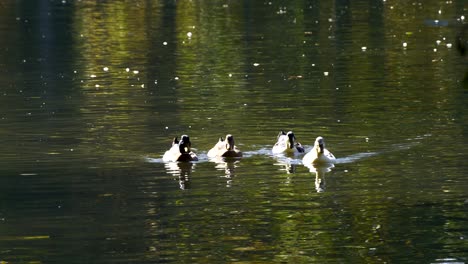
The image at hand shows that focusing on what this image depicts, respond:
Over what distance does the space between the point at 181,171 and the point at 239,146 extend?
2.68 m

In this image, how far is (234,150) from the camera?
2533 cm

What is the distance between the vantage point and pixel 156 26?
6119cm

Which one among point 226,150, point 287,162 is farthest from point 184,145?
point 287,162

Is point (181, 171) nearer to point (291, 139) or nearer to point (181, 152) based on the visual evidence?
point (181, 152)

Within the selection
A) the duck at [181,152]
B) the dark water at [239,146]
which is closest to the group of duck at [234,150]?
the duck at [181,152]

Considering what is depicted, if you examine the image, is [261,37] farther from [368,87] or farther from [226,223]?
[226,223]

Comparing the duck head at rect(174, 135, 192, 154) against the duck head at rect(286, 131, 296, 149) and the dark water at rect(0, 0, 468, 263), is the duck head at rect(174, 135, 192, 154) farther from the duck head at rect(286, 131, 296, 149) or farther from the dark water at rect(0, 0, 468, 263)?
the duck head at rect(286, 131, 296, 149)

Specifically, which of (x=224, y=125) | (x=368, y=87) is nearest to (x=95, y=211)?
(x=224, y=125)

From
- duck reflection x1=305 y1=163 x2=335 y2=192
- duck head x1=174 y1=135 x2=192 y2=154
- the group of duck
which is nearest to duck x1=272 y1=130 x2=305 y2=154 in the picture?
the group of duck

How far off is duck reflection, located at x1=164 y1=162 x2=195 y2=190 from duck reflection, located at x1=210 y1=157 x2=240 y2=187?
47 cm

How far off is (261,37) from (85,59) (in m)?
9.46

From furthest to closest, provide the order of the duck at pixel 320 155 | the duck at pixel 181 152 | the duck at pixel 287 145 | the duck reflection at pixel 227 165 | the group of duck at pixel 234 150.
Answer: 1. the duck at pixel 287 145
2. the duck at pixel 181 152
3. the group of duck at pixel 234 150
4. the duck at pixel 320 155
5. the duck reflection at pixel 227 165

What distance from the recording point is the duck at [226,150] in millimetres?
25125

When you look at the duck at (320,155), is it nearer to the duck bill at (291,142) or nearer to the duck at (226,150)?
the duck bill at (291,142)
